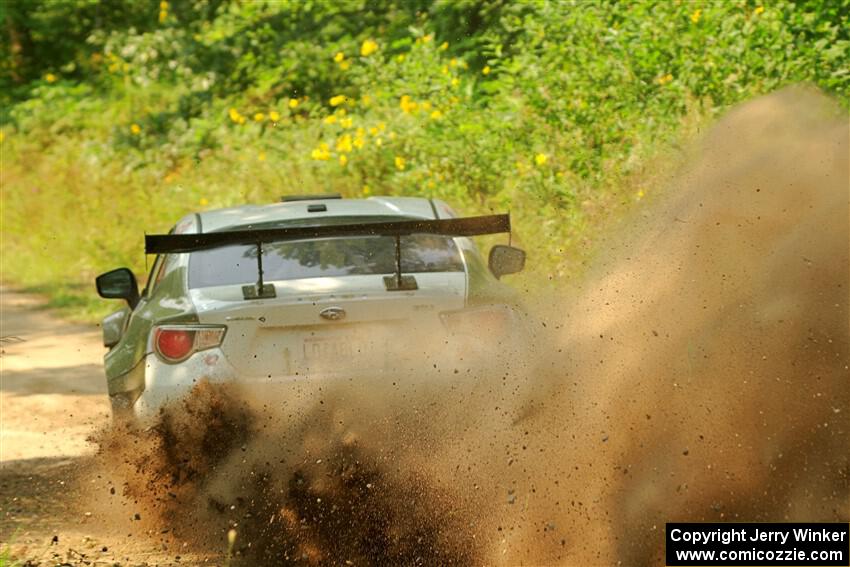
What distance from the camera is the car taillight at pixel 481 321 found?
21.0 ft

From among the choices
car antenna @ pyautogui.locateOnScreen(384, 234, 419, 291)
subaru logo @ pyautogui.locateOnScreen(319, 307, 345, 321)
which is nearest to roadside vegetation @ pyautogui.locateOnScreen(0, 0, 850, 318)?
car antenna @ pyautogui.locateOnScreen(384, 234, 419, 291)

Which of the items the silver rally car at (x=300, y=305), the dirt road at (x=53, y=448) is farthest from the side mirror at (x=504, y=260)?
the dirt road at (x=53, y=448)

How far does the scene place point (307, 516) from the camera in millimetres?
5680

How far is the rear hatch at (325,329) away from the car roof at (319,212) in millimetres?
938

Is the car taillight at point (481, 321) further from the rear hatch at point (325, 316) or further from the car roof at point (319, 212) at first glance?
the car roof at point (319, 212)

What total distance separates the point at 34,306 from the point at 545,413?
10770 millimetres

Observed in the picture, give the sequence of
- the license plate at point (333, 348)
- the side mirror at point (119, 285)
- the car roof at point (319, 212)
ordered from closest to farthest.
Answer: the license plate at point (333, 348)
the car roof at point (319, 212)
the side mirror at point (119, 285)

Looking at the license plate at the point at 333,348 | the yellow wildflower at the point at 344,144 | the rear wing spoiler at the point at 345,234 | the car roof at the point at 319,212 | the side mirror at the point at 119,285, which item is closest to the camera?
the rear wing spoiler at the point at 345,234

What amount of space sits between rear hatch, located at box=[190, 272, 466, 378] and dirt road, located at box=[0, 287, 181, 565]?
0.96 meters

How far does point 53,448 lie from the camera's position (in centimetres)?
862

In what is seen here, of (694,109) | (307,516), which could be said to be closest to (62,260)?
(694,109)

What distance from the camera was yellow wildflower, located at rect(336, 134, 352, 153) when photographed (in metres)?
14.7

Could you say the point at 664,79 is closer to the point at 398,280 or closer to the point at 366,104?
the point at 366,104

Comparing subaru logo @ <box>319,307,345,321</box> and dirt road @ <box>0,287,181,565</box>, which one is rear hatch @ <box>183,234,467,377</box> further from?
dirt road @ <box>0,287,181,565</box>
